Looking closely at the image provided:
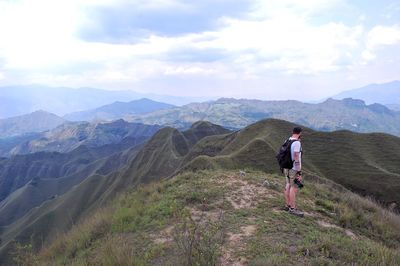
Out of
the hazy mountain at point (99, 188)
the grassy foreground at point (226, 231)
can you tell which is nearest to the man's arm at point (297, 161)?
the grassy foreground at point (226, 231)

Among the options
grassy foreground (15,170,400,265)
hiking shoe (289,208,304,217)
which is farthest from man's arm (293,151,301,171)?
grassy foreground (15,170,400,265)

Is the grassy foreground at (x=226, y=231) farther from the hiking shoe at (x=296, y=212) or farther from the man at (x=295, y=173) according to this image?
the man at (x=295, y=173)

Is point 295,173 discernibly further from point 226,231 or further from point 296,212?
point 226,231

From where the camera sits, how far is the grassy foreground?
324 inches

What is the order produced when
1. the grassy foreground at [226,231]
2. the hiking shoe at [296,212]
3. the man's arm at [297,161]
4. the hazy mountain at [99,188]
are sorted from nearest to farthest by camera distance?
the grassy foreground at [226,231], the man's arm at [297,161], the hiking shoe at [296,212], the hazy mountain at [99,188]

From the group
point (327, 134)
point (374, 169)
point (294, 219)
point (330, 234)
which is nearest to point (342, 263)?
point (330, 234)

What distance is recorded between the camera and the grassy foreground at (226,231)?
8242 millimetres

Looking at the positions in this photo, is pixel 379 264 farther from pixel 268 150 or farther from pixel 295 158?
pixel 268 150

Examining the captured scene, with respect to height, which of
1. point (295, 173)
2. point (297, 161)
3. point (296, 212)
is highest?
point (297, 161)

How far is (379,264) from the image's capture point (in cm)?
787

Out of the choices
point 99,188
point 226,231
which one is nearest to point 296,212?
point 226,231

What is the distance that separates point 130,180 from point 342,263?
9615 centimetres

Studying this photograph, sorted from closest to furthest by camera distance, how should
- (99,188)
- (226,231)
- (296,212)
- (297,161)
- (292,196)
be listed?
(226,231) → (297,161) → (296,212) → (292,196) → (99,188)

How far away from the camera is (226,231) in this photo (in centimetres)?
1063
